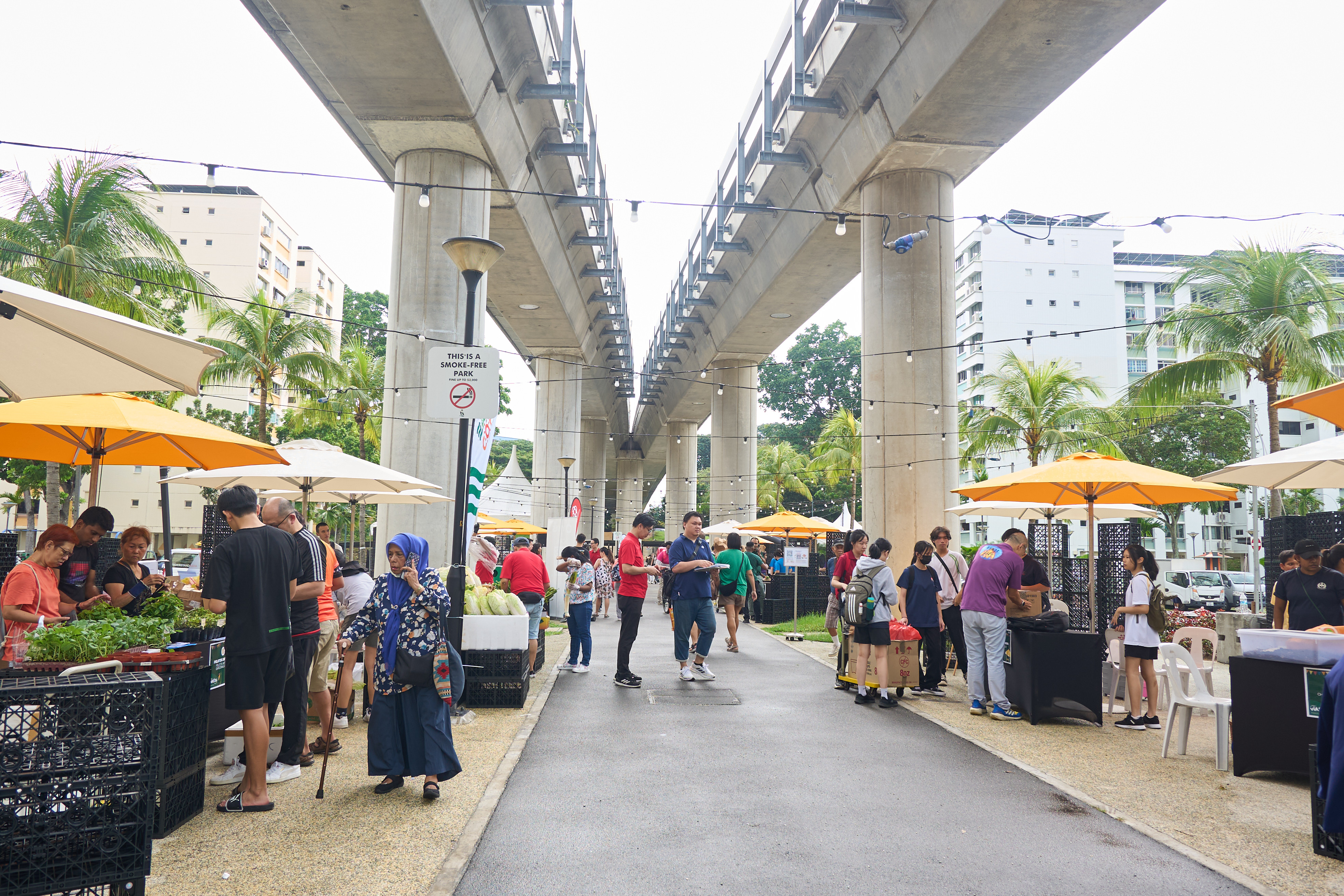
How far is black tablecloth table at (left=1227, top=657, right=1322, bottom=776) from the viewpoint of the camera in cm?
680

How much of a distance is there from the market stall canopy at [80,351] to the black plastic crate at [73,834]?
208 centimetres

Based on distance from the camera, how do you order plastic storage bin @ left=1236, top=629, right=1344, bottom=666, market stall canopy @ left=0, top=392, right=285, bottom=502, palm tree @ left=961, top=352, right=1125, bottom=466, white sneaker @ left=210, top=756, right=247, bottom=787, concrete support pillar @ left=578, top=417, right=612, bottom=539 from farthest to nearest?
concrete support pillar @ left=578, top=417, right=612, bottom=539
palm tree @ left=961, top=352, right=1125, bottom=466
market stall canopy @ left=0, top=392, right=285, bottom=502
plastic storage bin @ left=1236, top=629, right=1344, bottom=666
white sneaker @ left=210, top=756, right=247, bottom=787

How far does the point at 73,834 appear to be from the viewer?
3.62 meters

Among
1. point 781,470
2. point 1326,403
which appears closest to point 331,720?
point 1326,403

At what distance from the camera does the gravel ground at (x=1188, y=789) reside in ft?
16.5

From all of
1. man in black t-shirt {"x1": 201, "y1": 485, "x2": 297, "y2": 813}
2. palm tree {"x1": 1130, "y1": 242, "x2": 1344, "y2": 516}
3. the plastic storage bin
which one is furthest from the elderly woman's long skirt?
palm tree {"x1": 1130, "y1": 242, "x2": 1344, "y2": 516}

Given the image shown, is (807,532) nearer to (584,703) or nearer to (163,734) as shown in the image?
(584,703)

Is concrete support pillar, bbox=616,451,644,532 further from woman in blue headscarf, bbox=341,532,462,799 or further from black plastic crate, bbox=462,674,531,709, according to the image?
woman in blue headscarf, bbox=341,532,462,799

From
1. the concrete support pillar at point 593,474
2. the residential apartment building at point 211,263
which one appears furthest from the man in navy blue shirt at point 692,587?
the residential apartment building at point 211,263

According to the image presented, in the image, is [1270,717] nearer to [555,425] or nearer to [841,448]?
[555,425]

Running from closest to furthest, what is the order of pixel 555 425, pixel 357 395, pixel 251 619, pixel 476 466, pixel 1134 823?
pixel 251 619 → pixel 1134 823 → pixel 476 466 → pixel 555 425 → pixel 357 395

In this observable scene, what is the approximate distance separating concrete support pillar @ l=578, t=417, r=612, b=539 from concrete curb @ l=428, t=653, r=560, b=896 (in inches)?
1544

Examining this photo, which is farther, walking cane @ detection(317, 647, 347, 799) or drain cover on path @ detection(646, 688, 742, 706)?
drain cover on path @ detection(646, 688, 742, 706)

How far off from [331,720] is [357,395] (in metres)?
29.1
